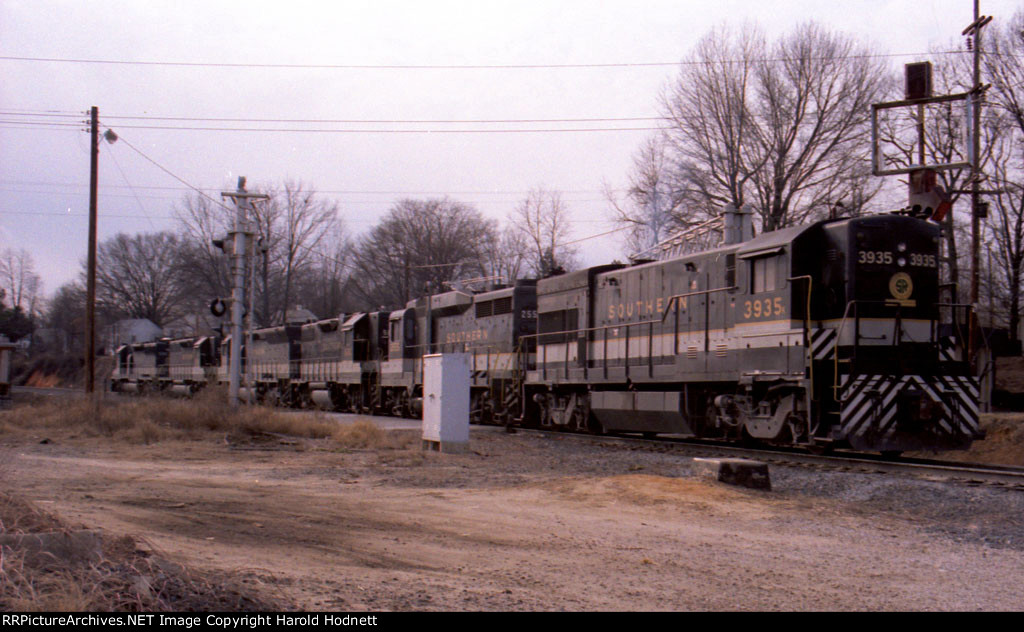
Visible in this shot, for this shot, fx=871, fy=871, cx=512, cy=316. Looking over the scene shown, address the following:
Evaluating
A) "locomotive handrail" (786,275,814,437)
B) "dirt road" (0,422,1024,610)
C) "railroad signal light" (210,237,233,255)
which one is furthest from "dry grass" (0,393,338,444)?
"locomotive handrail" (786,275,814,437)

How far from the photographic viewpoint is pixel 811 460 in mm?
13258

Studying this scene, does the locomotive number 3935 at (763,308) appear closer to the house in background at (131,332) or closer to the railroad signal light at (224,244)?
the railroad signal light at (224,244)

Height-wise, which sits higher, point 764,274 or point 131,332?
point 131,332

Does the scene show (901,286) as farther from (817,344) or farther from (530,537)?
(530,537)

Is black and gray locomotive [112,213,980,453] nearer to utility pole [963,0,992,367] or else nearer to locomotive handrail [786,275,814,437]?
locomotive handrail [786,275,814,437]

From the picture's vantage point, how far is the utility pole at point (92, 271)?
27734 millimetres

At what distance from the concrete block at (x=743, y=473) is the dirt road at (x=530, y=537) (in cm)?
28

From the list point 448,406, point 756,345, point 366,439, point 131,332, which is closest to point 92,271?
point 366,439

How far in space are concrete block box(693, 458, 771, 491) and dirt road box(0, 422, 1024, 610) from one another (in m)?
0.28

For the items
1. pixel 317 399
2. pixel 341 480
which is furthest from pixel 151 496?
pixel 317 399

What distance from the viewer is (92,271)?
28.0 m

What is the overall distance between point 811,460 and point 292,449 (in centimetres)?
893

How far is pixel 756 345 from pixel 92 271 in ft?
73.6
